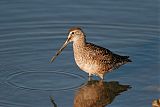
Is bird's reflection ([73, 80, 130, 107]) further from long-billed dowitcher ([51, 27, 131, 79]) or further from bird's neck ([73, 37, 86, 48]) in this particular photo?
bird's neck ([73, 37, 86, 48])

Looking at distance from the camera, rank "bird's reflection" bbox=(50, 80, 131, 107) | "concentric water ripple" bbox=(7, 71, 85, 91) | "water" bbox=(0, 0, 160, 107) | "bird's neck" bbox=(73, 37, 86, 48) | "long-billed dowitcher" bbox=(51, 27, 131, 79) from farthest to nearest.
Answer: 1. "bird's neck" bbox=(73, 37, 86, 48)
2. "long-billed dowitcher" bbox=(51, 27, 131, 79)
3. "concentric water ripple" bbox=(7, 71, 85, 91)
4. "water" bbox=(0, 0, 160, 107)
5. "bird's reflection" bbox=(50, 80, 131, 107)

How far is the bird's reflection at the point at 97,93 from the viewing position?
11492mm

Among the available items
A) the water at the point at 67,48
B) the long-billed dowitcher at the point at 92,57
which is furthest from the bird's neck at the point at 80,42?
the water at the point at 67,48

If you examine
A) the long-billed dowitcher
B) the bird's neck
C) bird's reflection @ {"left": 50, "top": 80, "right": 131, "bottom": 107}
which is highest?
the bird's neck

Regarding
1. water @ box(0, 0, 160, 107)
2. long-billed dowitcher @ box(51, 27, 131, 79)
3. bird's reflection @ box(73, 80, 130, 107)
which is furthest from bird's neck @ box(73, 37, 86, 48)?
bird's reflection @ box(73, 80, 130, 107)

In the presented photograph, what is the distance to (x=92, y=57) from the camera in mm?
12734

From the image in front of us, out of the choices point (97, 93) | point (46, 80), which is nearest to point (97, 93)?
point (97, 93)

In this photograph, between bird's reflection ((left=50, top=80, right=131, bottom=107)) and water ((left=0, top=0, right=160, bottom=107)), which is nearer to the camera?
bird's reflection ((left=50, top=80, right=131, bottom=107))

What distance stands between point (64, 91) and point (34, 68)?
1403mm

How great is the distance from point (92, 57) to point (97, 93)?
3.07ft

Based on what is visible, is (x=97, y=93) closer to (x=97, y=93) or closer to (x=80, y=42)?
(x=97, y=93)

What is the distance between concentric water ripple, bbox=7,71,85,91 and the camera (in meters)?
12.1

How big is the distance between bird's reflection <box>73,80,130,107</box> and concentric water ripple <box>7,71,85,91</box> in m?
0.21

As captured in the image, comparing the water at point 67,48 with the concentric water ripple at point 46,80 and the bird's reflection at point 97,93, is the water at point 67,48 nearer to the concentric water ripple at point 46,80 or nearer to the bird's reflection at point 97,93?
the concentric water ripple at point 46,80
